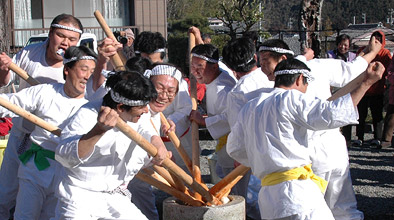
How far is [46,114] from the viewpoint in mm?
4379

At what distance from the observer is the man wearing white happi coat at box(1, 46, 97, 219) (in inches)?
172

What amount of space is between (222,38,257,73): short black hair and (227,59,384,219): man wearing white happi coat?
4.14 feet

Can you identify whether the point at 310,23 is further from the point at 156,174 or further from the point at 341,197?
the point at 156,174

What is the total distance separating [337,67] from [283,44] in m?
0.48

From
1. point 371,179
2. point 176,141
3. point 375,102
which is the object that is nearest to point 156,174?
point 176,141

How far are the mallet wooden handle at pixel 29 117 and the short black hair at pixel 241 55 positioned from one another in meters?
1.71

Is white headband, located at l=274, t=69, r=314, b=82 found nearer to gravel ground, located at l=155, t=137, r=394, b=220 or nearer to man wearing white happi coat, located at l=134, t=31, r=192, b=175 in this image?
man wearing white happi coat, located at l=134, t=31, r=192, b=175

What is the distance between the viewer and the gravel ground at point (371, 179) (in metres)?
6.05

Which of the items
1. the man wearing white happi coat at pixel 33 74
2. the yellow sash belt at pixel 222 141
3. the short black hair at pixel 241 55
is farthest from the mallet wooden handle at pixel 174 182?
the short black hair at pixel 241 55

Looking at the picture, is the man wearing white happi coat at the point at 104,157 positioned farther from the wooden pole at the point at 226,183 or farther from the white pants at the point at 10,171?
the white pants at the point at 10,171

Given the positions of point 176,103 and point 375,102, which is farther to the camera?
point 375,102

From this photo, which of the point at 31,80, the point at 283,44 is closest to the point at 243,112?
the point at 283,44

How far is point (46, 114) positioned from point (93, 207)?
1.03 m

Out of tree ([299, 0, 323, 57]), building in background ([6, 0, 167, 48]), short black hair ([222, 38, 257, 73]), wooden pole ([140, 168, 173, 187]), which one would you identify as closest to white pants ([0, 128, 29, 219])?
wooden pole ([140, 168, 173, 187])
